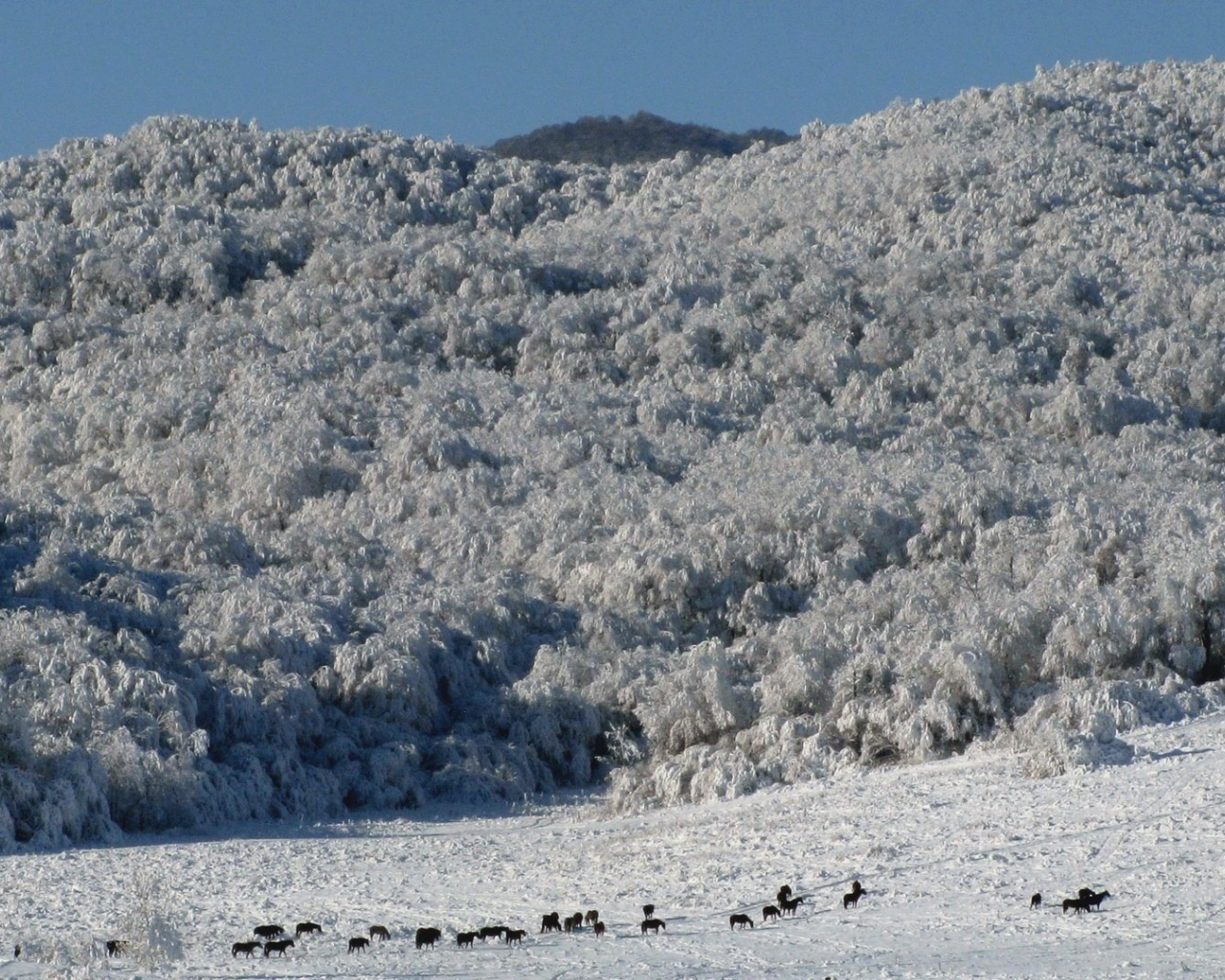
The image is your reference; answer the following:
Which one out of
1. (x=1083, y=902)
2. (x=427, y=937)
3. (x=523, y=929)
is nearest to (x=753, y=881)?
(x=523, y=929)

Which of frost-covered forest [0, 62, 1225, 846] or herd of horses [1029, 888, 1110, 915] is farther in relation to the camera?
frost-covered forest [0, 62, 1225, 846]

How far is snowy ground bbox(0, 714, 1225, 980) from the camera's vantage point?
1427 centimetres

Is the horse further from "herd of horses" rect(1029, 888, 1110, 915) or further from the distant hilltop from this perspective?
the distant hilltop

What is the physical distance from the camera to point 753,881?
17422 mm

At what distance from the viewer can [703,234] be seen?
51969 millimetres

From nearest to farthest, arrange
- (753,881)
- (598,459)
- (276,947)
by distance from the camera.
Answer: (276,947) < (753,881) < (598,459)

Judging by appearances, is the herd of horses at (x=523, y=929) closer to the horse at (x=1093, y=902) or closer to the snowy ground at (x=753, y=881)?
the horse at (x=1093, y=902)

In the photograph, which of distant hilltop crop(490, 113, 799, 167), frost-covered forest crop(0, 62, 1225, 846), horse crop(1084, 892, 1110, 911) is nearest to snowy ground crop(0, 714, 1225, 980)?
horse crop(1084, 892, 1110, 911)

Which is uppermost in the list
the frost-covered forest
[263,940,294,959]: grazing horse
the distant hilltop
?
the distant hilltop

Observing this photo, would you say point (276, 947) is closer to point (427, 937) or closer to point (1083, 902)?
point (427, 937)

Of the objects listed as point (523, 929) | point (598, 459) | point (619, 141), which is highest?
point (619, 141)

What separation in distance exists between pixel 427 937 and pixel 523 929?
100cm

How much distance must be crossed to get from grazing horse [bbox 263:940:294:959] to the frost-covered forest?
→ 8.14m

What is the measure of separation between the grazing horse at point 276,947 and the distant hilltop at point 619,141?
287ft
